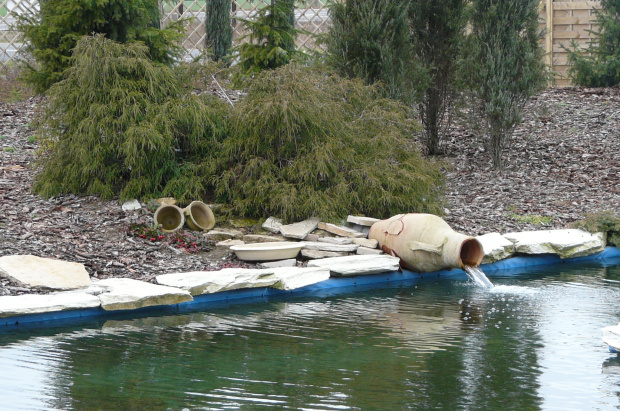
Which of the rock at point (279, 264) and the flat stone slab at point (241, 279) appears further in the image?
the rock at point (279, 264)

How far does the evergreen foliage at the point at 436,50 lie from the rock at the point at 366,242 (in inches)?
158

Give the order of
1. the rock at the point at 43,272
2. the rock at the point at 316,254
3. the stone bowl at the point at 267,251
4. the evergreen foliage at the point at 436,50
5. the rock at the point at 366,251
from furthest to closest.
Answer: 1. the evergreen foliage at the point at 436,50
2. the rock at the point at 366,251
3. the rock at the point at 316,254
4. the stone bowl at the point at 267,251
5. the rock at the point at 43,272

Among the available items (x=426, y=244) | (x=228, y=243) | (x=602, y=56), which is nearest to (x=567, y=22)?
(x=602, y=56)

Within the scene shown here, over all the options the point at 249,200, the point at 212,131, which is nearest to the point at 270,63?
the point at 212,131

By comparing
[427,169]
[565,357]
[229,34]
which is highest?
[229,34]

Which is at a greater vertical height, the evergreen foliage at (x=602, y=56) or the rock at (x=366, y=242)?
the evergreen foliage at (x=602, y=56)

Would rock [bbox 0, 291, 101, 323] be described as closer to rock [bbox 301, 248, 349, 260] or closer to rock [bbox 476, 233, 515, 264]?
rock [bbox 301, 248, 349, 260]

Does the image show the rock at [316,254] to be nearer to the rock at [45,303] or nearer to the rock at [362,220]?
the rock at [362,220]

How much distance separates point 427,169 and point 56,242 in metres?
3.96

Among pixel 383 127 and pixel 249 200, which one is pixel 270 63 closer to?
pixel 383 127

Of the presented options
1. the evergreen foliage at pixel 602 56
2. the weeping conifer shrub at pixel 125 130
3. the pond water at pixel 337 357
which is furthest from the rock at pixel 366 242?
the evergreen foliage at pixel 602 56

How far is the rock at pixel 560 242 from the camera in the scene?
780 cm

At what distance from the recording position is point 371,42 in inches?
402

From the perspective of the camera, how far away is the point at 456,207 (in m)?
9.40
